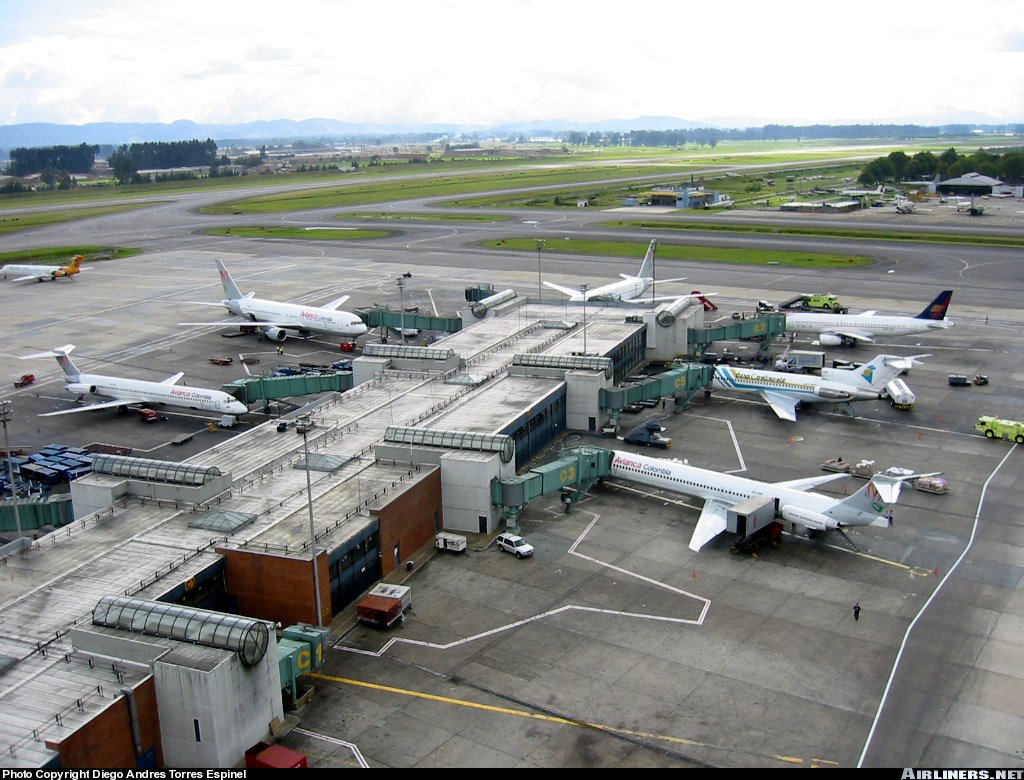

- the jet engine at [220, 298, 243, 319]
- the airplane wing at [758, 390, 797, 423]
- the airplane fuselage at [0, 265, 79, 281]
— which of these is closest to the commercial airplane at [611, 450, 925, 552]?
the airplane wing at [758, 390, 797, 423]

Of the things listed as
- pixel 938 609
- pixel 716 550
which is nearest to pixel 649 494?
pixel 716 550

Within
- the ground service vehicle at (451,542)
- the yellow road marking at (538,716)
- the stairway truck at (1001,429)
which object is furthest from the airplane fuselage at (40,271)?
the stairway truck at (1001,429)

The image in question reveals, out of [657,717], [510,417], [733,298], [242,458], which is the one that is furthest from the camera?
[733,298]

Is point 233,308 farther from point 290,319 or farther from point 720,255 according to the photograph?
point 720,255

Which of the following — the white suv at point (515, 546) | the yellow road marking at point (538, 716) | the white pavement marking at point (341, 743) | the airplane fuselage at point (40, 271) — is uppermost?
the airplane fuselage at point (40, 271)

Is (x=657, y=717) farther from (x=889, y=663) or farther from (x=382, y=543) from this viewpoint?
(x=382, y=543)

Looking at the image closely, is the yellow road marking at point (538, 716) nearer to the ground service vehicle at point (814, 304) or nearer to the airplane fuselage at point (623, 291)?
the airplane fuselage at point (623, 291)

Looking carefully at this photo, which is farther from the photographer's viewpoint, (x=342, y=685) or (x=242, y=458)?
(x=242, y=458)

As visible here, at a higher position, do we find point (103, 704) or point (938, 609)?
point (103, 704)
